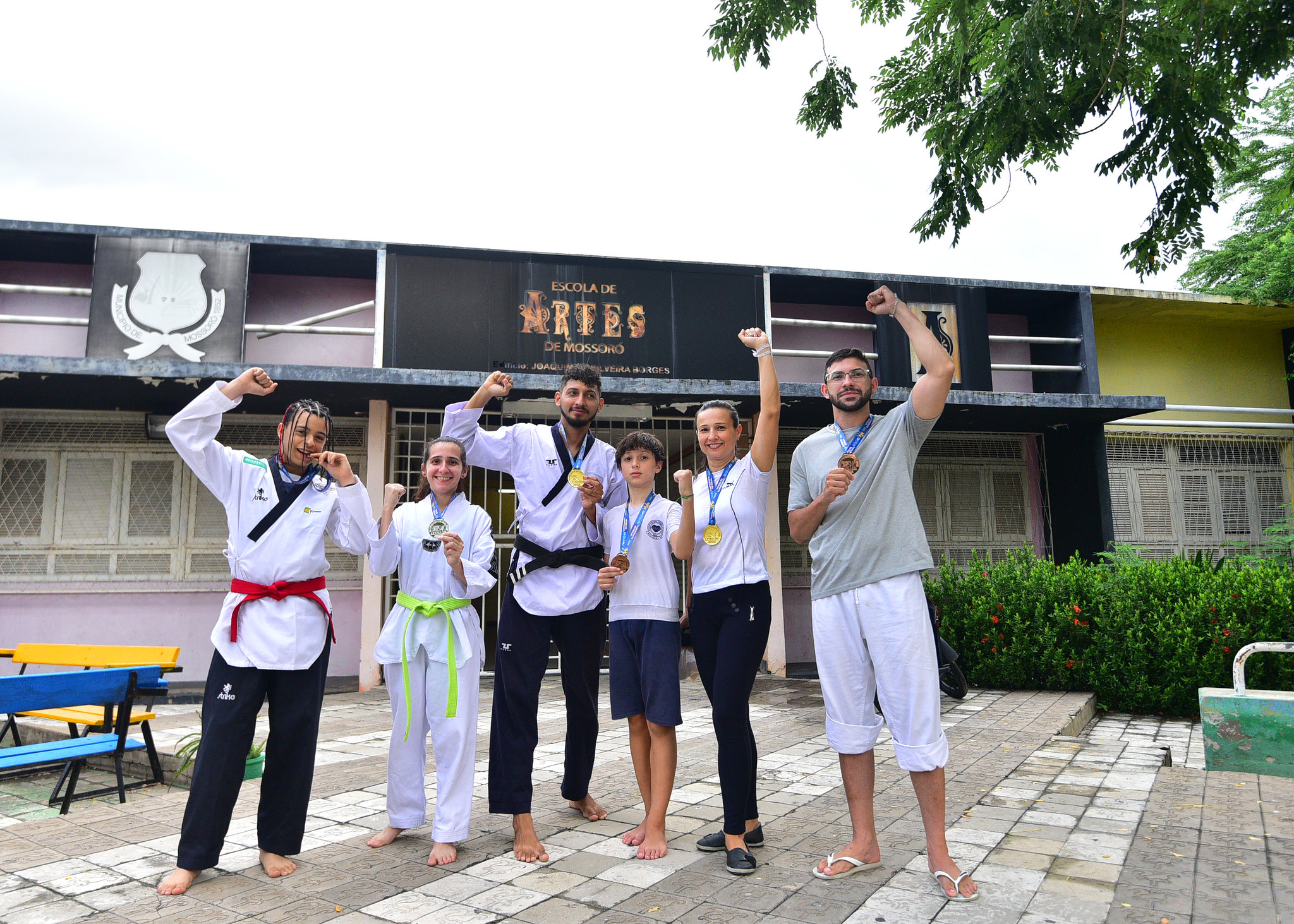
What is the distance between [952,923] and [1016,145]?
12.3ft

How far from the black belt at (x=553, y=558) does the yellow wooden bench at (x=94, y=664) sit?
3167 mm

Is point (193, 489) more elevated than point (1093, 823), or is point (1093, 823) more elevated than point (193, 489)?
point (193, 489)

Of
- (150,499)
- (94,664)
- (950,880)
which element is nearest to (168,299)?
(150,499)

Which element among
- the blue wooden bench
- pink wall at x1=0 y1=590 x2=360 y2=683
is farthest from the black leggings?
Result: pink wall at x1=0 y1=590 x2=360 y2=683

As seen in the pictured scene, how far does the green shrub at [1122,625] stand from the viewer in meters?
A: 7.46

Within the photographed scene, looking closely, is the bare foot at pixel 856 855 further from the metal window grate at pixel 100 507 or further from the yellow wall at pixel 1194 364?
the yellow wall at pixel 1194 364

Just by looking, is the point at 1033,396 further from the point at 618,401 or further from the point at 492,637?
the point at 492,637


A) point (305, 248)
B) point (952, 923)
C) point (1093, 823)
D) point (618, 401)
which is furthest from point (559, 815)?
point (305, 248)

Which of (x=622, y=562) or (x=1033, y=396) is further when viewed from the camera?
(x=1033, y=396)

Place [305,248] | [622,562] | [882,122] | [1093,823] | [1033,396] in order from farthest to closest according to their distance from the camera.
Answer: [1033,396], [305,248], [882,122], [1093,823], [622,562]

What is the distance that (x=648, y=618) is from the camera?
3744 millimetres

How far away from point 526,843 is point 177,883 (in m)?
1.39

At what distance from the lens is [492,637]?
36.1ft

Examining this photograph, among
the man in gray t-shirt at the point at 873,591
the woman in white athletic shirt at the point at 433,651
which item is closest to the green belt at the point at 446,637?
the woman in white athletic shirt at the point at 433,651
